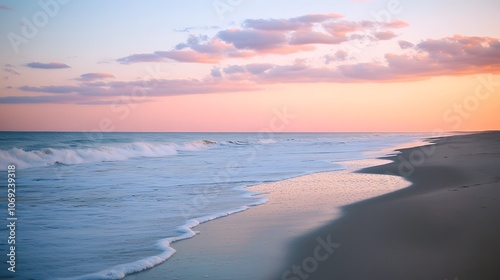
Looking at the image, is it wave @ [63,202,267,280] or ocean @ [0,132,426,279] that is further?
ocean @ [0,132,426,279]

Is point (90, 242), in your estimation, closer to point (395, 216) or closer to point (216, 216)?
point (216, 216)

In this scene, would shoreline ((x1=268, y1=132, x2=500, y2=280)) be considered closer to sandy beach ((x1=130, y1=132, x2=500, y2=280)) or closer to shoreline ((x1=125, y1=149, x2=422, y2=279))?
sandy beach ((x1=130, y1=132, x2=500, y2=280))

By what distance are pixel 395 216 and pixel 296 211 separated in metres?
2.51

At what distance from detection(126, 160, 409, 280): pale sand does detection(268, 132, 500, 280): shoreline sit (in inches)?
14.6

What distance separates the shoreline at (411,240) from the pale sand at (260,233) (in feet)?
1.22

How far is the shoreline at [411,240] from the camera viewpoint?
600 cm

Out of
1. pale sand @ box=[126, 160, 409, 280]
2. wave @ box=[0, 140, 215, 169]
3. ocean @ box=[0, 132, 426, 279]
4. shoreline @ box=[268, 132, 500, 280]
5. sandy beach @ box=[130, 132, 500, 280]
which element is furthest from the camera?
wave @ box=[0, 140, 215, 169]

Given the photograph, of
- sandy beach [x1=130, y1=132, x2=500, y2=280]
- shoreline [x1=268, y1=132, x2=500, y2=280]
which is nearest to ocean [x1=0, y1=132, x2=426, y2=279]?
sandy beach [x1=130, y1=132, x2=500, y2=280]

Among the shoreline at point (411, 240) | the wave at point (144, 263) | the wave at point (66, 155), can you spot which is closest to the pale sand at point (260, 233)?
the wave at point (144, 263)

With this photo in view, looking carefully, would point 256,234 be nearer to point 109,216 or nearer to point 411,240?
point 411,240

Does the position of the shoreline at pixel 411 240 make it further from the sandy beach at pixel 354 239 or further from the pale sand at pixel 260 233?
the pale sand at pixel 260 233

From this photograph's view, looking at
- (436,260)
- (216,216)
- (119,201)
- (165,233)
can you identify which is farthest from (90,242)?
(436,260)

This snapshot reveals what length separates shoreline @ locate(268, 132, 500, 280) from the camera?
600 centimetres

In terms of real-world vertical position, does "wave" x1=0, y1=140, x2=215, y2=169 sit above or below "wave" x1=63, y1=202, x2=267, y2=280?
above
